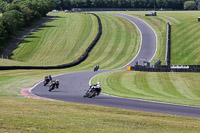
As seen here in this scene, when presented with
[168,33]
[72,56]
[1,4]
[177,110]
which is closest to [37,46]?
[72,56]

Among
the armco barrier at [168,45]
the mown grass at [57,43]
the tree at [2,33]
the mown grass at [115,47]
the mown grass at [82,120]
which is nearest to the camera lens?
the mown grass at [82,120]

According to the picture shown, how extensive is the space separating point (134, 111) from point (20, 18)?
99228mm

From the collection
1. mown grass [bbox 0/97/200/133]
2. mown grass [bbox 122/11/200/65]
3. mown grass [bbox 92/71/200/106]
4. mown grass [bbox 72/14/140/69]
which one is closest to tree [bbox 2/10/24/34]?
mown grass [bbox 72/14/140/69]

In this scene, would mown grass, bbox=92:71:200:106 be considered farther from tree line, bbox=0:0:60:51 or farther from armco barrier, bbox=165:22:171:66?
tree line, bbox=0:0:60:51

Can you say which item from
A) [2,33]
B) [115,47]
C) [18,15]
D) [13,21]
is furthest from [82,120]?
[18,15]

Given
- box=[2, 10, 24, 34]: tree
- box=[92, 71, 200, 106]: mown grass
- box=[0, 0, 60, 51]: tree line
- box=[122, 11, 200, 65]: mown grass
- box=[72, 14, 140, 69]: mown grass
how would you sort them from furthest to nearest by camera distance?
box=[2, 10, 24, 34]: tree, box=[0, 0, 60, 51]: tree line, box=[72, 14, 140, 69]: mown grass, box=[122, 11, 200, 65]: mown grass, box=[92, 71, 200, 106]: mown grass

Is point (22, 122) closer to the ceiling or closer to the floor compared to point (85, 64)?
closer to the ceiling

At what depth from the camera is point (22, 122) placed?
15.9 meters

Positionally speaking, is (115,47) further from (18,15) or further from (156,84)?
(156,84)

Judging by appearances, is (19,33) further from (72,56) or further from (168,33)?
(168,33)

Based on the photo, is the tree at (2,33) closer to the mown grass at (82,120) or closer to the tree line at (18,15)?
the tree line at (18,15)

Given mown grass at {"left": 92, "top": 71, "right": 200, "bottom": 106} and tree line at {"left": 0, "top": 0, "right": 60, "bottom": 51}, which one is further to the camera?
tree line at {"left": 0, "top": 0, "right": 60, "bottom": 51}

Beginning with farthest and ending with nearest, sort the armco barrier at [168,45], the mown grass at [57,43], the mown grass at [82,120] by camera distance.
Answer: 1. the mown grass at [57,43]
2. the armco barrier at [168,45]
3. the mown grass at [82,120]

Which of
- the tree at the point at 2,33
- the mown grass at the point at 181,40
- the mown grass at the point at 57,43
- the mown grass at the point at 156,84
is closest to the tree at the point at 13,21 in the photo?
the tree at the point at 2,33
